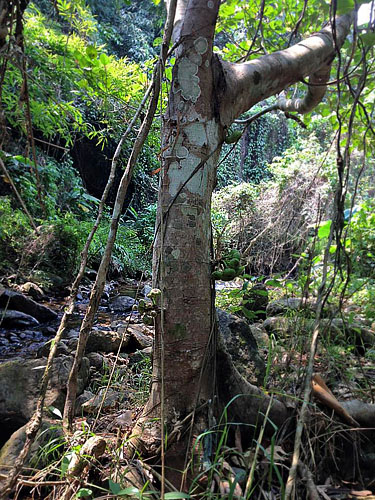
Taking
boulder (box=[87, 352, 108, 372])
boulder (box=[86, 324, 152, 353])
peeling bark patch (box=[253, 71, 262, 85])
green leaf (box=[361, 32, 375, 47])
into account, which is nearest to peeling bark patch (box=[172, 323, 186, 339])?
peeling bark patch (box=[253, 71, 262, 85])

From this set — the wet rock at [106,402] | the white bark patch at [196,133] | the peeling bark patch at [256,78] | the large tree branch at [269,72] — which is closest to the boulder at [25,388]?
the wet rock at [106,402]

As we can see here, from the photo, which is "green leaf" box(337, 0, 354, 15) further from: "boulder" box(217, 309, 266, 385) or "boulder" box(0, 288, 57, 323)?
"boulder" box(0, 288, 57, 323)

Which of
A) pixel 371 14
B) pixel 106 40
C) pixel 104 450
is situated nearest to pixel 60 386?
pixel 104 450

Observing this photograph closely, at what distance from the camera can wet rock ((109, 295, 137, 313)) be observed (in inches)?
215

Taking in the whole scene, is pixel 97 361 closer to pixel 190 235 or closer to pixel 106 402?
pixel 106 402

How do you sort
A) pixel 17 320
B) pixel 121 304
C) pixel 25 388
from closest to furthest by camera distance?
1. pixel 25 388
2. pixel 17 320
3. pixel 121 304

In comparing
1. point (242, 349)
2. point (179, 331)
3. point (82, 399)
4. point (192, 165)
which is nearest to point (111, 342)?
point (82, 399)

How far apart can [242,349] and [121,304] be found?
3951mm

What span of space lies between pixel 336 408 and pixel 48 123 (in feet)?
16.8

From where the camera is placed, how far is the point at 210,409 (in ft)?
4.41

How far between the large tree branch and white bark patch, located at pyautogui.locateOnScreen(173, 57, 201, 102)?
0.38 feet

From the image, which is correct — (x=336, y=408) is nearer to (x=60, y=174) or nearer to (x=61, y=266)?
(x=61, y=266)

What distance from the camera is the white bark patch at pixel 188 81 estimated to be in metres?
1.44

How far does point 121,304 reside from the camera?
573cm
